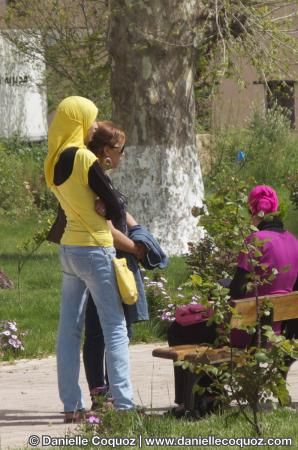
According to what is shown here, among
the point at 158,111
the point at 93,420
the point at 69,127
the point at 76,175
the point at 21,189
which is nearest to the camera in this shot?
the point at 93,420

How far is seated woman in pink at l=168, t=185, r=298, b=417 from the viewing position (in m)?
7.25

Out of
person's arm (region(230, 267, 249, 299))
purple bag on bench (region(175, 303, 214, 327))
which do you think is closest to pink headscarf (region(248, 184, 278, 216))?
person's arm (region(230, 267, 249, 299))

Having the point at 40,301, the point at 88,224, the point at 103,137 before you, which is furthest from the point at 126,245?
the point at 40,301

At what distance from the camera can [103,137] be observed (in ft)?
23.5

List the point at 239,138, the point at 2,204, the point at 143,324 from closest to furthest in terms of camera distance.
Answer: the point at 143,324 < the point at 2,204 < the point at 239,138

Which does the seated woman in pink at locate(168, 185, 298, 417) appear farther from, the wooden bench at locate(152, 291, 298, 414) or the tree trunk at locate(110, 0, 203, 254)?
the tree trunk at locate(110, 0, 203, 254)

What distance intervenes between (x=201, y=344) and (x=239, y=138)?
49.3 ft

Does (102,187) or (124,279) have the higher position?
(102,187)

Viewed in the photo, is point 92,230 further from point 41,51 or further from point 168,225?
point 41,51

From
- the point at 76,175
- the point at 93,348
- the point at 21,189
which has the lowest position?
the point at 21,189

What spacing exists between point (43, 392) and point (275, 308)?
6.37 feet

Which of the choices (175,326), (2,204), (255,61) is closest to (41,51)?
(2,204)

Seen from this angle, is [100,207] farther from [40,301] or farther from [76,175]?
[40,301]

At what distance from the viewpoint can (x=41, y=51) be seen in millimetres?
20656
